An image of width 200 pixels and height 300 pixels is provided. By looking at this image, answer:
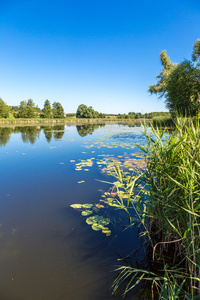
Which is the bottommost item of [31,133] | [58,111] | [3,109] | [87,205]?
[87,205]

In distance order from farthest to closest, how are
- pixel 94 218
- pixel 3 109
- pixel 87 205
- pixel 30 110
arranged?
1. pixel 30 110
2. pixel 3 109
3. pixel 87 205
4. pixel 94 218

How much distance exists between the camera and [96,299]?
5.65 feet

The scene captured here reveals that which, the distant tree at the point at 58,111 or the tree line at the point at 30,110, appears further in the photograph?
the distant tree at the point at 58,111

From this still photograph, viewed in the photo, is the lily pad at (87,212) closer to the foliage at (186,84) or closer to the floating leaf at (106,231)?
the floating leaf at (106,231)

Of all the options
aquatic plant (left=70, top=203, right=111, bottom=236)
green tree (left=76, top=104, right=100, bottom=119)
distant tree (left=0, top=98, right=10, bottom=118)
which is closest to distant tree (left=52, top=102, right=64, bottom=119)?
green tree (left=76, top=104, right=100, bottom=119)

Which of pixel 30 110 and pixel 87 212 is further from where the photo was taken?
pixel 30 110

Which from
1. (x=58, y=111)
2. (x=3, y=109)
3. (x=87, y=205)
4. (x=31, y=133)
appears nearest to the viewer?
(x=87, y=205)

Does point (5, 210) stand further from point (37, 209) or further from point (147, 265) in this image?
point (147, 265)

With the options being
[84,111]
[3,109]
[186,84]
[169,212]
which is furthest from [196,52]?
[84,111]

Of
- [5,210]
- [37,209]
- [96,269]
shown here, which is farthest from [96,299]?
[5,210]

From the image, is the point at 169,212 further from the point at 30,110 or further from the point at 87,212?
the point at 30,110

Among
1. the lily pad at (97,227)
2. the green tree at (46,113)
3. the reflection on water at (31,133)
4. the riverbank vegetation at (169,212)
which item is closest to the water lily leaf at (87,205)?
the lily pad at (97,227)

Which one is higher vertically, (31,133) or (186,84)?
(186,84)

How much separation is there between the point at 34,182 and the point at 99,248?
3.63 metres
